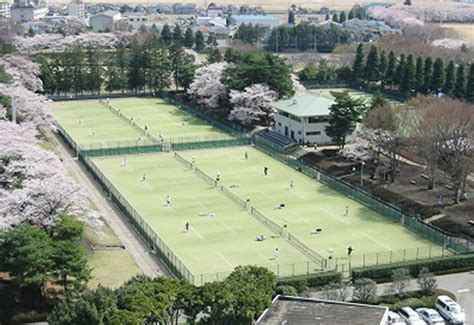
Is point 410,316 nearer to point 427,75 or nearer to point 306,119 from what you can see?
point 306,119

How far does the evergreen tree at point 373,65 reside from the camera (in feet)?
225

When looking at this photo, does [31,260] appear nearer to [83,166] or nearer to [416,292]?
[416,292]

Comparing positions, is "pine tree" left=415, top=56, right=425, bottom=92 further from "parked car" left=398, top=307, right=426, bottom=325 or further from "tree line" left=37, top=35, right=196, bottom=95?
"parked car" left=398, top=307, right=426, bottom=325

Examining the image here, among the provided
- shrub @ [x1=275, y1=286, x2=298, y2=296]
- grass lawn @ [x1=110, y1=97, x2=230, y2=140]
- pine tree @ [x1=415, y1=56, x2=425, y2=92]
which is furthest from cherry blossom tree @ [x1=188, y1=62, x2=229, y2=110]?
shrub @ [x1=275, y1=286, x2=298, y2=296]

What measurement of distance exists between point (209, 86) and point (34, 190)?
33366 mm

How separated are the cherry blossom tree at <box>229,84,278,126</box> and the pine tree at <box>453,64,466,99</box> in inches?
585

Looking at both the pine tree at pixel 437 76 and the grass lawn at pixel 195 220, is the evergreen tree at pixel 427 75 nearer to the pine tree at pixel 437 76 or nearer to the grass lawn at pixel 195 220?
the pine tree at pixel 437 76

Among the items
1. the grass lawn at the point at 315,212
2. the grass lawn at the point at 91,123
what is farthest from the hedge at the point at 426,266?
the grass lawn at the point at 91,123

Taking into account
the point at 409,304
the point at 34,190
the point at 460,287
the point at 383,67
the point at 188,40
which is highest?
the point at 34,190

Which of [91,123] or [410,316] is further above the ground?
[410,316]

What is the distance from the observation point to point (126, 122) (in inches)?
2234

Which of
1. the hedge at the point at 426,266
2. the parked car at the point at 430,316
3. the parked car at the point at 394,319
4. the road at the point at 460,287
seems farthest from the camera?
the hedge at the point at 426,266

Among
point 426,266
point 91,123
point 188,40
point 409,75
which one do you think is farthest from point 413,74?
point 426,266

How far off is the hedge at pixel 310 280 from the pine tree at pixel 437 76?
125 feet
